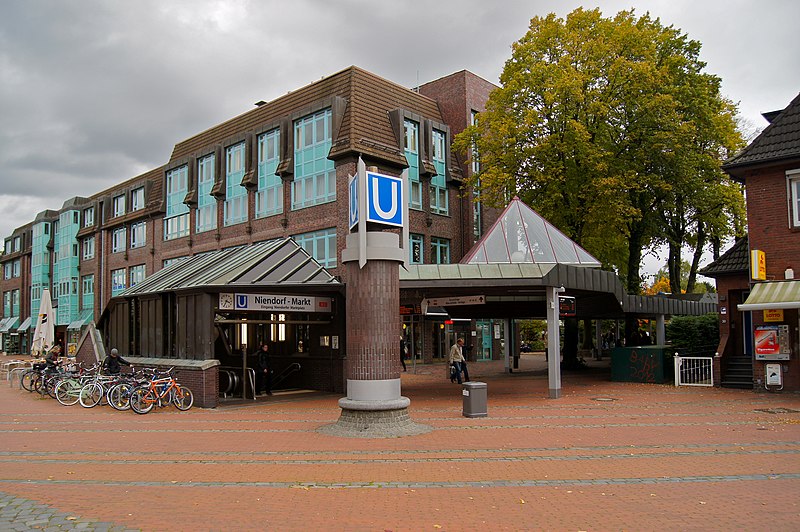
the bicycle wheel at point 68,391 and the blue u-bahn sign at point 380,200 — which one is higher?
the blue u-bahn sign at point 380,200

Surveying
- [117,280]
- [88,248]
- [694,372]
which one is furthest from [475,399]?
[88,248]

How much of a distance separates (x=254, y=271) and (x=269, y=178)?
2006 cm

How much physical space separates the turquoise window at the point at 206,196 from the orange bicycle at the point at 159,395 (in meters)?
26.5

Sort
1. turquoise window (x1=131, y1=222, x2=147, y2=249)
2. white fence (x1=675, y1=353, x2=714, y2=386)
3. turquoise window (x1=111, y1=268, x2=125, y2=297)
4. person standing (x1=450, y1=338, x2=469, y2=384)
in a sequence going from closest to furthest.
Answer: white fence (x1=675, y1=353, x2=714, y2=386), person standing (x1=450, y1=338, x2=469, y2=384), turquoise window (x1=131, y1=222, x2=147, y2=249), turquoise window (x1=111, y1=268, x2=125, y2=297)

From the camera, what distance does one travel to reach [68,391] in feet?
61.5

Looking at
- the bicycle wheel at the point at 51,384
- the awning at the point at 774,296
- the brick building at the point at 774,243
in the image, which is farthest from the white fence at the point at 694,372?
the bicycle wheel at the point at 51,384

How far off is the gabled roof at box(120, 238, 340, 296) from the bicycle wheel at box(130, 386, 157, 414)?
2.96m

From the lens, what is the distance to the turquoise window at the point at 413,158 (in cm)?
3584

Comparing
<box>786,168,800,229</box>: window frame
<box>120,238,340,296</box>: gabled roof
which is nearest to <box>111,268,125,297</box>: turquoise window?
<box>120,238,340,296</box>: gabled roof

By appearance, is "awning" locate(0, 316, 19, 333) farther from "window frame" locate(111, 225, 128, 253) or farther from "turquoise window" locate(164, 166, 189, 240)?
"turquoise window" locate(164, 166, 189, 240)

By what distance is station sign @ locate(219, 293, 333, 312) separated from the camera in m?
17.2

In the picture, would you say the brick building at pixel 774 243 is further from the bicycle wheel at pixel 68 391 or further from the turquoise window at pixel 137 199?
the turquoise window at pixel 137 199

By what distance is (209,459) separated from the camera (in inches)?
394

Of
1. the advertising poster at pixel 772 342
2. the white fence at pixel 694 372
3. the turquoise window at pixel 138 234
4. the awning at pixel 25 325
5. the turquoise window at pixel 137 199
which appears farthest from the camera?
the awning at pixel 25 325
